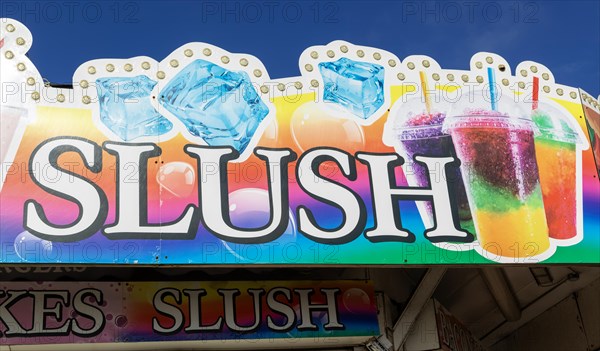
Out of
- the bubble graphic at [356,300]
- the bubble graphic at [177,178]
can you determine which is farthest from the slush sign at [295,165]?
the bubble graphic at [356,300]

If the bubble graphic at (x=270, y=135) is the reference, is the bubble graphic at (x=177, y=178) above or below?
below

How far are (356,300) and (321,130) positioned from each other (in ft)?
5.12

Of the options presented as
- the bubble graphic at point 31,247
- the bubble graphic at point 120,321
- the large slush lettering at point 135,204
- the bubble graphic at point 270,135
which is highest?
the bubble graphic at point 270,135

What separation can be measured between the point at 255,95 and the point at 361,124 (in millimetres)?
892

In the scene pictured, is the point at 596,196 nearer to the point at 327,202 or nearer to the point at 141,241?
the point at 327,202

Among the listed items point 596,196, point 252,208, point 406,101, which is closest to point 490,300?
point 596,196

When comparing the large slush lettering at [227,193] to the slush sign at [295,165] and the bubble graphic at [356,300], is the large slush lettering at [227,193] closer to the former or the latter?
the slush sign at [295,165]

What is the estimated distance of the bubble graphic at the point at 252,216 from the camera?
6453mm

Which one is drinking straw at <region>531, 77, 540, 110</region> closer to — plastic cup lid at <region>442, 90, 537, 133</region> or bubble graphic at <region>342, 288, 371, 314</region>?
plastic cup lid at <region>442, 90, 537, 133</region>

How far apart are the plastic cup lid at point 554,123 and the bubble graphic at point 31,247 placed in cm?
412

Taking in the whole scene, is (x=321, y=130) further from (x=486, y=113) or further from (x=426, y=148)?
(x=486, y=113)

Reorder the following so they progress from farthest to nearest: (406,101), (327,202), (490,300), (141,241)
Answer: (490,300)
(406,101)
(327,202)
(141,241)

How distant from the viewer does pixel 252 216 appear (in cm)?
658

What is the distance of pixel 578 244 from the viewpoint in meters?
7.14
